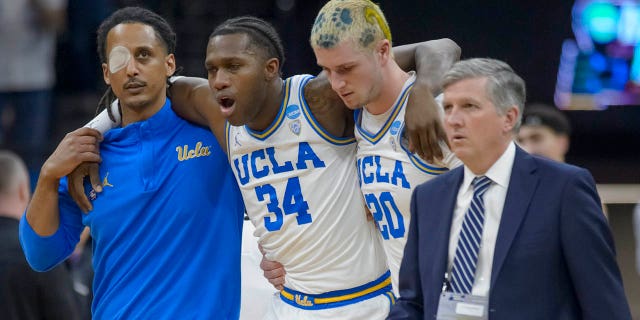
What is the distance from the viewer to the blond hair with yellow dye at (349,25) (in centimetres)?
395

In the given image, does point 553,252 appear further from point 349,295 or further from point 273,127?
point 273,127

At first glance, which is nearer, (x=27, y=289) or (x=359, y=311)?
(x=359, y=311)

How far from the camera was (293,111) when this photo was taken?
4246 mm

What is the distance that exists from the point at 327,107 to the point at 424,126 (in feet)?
1.71

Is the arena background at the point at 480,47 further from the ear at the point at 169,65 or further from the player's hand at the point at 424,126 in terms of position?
the player's hand at the point at 424,126

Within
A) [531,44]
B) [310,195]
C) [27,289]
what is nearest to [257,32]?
[310,195]

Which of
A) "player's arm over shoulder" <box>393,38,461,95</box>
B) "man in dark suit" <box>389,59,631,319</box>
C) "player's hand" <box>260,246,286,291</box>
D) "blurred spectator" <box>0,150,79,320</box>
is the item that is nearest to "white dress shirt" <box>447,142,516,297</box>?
"man in dark suit" <box>389,59,631,319</box>

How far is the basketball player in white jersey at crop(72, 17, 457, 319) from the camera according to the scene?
419 centimetres

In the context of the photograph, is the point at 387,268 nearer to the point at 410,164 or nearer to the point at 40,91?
the point at 410,164

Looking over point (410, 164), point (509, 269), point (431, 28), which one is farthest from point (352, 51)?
point (431, 28)

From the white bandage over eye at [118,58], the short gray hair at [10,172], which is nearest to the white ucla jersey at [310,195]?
the white bandage over eye at [118,58]

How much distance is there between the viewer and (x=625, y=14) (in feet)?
25.9

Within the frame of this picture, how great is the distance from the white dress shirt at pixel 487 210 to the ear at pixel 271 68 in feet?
3.66

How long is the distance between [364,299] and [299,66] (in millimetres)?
4366
